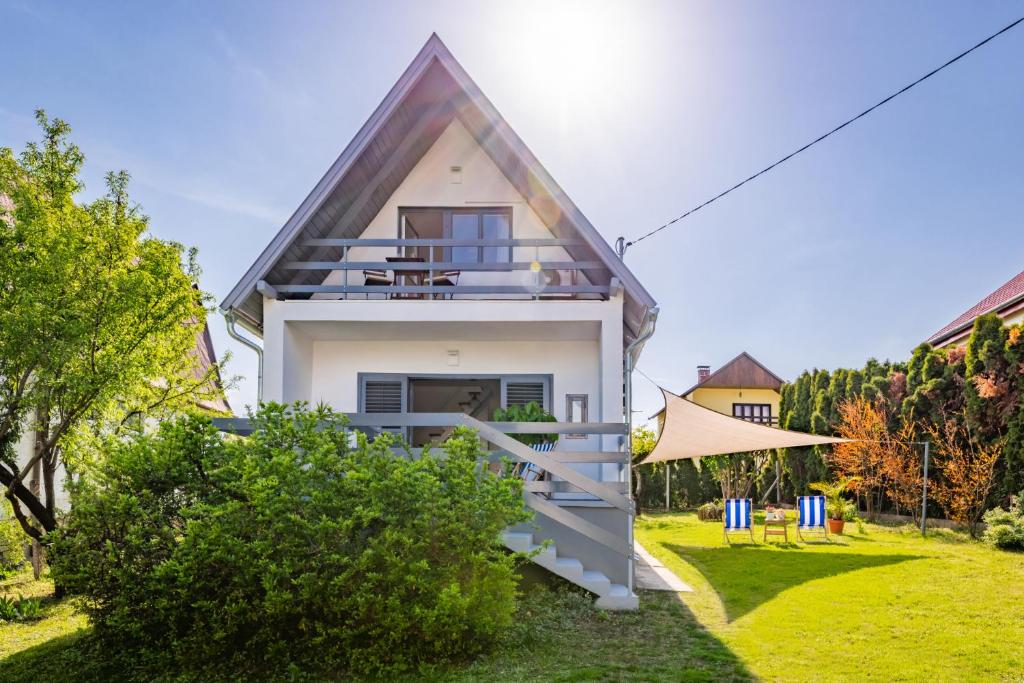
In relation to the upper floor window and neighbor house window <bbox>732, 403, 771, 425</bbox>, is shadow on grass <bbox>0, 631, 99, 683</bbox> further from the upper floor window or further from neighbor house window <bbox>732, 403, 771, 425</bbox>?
neighbor house window <bbox>732, 403, 771, 425</bbox>

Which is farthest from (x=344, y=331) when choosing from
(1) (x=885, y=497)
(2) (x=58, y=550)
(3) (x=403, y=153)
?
(1) (x=885, y=497)

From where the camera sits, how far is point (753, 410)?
3700 centimetres

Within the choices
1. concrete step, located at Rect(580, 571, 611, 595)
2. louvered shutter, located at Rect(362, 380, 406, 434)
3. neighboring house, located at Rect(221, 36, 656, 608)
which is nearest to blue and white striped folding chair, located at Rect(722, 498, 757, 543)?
neighboring house, located at Rect(221, 36, 656, 608)

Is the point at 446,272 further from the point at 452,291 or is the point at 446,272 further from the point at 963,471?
the point at 963,471

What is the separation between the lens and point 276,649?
589 centimetres

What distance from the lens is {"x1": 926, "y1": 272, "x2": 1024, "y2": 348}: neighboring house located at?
1939cm

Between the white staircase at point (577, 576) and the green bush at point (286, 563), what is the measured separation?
1707mm

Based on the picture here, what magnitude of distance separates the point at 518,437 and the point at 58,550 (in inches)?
209

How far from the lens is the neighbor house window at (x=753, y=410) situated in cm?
3684

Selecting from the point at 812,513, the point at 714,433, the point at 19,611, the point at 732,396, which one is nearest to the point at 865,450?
the point at 812,513

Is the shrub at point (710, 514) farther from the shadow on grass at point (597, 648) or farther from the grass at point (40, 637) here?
the grass at point (40, 637)

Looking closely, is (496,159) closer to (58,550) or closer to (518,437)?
(518,437)

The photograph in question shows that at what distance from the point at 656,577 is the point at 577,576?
3.18m

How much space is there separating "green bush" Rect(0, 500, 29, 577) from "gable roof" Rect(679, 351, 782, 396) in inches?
1216
